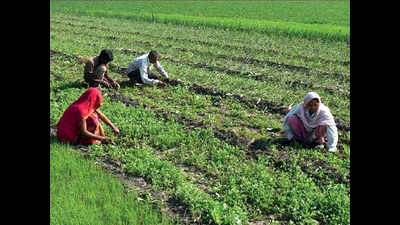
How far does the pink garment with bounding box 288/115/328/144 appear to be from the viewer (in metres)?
7.45

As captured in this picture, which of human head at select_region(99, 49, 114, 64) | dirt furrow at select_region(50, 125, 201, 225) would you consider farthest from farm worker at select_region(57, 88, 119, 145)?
human head at select_region(99, 49, 114, 64)

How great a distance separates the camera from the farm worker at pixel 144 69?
35.9 feet

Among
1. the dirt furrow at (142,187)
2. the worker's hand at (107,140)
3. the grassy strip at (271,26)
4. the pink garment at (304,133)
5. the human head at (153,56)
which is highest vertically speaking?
the grassy strip at (271,26)

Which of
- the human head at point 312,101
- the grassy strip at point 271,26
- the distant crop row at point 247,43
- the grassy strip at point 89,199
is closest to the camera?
the grassy strip at point 89,199

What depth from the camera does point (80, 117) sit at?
6844 millimetres

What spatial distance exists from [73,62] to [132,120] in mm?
6362

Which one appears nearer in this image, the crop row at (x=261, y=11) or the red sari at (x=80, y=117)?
the red sari at (x=80, y=117)

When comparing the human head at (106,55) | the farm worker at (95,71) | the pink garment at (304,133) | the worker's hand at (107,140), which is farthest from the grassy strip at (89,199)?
the farm worker at (95,71)

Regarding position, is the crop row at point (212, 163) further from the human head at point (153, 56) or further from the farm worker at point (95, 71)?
the human head at point (153, 56)

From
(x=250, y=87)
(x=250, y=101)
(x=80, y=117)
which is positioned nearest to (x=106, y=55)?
(x=80, y=117)

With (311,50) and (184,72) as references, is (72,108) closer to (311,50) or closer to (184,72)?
(184,72)

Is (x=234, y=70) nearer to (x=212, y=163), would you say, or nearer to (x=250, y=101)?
(x=250, y=101)

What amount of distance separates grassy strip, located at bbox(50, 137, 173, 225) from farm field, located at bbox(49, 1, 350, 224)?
0.36 metres

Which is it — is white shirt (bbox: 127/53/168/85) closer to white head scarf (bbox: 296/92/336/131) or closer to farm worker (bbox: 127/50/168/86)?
farm worker (bbox: 127/50/168/86)
